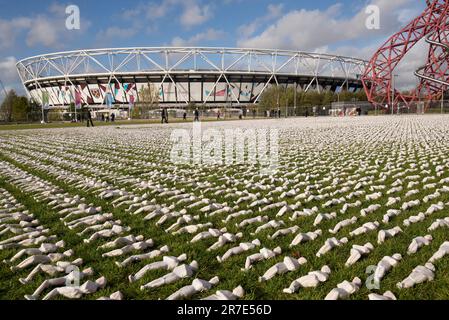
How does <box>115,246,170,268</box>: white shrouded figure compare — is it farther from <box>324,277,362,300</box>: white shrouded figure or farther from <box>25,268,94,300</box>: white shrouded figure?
<box>324,277,362,300</box>: white shrouded figure

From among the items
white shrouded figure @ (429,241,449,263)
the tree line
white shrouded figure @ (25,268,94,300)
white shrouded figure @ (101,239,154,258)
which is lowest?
white shrouded figure @ (25,268,94,300)

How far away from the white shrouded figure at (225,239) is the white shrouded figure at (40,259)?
1.26 meters

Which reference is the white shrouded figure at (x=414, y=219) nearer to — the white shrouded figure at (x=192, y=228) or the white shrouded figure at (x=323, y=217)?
the white shrouded figure at (x=323, y=217)

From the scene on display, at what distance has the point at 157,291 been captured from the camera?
7.81 feet

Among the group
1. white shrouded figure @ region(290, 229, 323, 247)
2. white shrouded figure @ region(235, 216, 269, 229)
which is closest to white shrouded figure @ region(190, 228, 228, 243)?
white shrouded figure @ region(235, 216, 269, 229)

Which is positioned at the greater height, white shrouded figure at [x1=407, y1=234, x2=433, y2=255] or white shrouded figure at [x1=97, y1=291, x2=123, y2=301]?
white shrouded figure at [x1=407, y1=234, x2=433, y2=255]

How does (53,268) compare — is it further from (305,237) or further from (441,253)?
(441,253)

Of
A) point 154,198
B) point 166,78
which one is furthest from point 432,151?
point 166,78

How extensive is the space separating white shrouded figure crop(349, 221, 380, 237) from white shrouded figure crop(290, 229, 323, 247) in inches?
11.9

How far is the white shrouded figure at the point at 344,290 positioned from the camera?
2170mm

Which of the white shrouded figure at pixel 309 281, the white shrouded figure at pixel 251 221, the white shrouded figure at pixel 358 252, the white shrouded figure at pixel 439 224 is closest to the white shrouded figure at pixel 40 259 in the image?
the white shrouded figure at pixel 251 221

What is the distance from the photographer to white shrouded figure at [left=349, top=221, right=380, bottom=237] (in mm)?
3248

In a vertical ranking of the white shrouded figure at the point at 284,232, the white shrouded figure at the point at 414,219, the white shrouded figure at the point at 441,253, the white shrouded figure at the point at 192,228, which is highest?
the white shrouded figure at the point at 414,219
